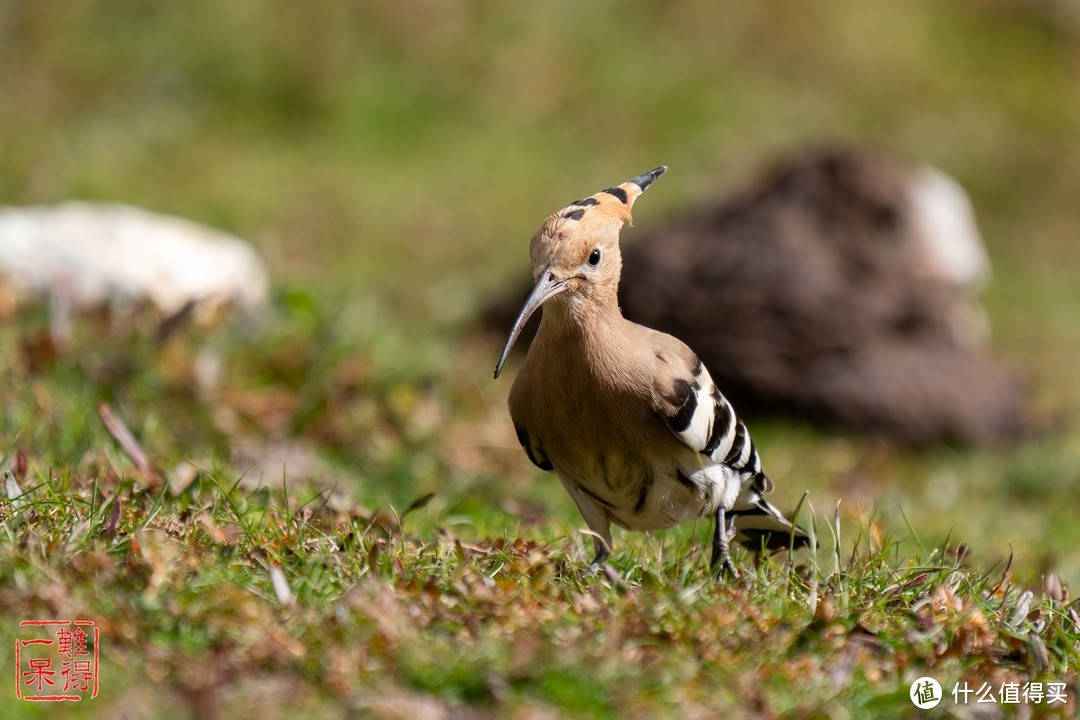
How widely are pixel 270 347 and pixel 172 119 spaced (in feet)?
15.1

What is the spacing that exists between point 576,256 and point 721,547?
0.85 meters

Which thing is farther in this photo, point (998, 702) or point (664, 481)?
point (664, 481)

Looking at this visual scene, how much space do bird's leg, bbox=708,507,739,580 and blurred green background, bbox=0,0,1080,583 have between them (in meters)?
1.62

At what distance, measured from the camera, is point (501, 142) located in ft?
35.5

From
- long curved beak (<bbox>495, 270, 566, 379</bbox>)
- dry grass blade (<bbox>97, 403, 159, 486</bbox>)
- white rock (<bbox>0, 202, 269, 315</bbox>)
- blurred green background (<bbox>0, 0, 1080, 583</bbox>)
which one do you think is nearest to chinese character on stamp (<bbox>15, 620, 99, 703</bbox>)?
long curved beak (<bbox>495, 270, 566, 379</bbox>)

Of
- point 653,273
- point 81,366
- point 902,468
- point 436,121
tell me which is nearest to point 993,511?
point 902,468

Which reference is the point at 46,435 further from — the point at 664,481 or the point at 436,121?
the point at 436,121

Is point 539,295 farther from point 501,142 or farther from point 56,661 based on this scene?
point 501,142

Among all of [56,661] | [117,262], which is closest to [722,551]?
[56,661]

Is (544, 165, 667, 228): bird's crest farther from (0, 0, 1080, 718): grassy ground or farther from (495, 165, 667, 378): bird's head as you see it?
(0, 0, 1080, 718): grassy ground

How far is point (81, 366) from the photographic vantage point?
5285mm

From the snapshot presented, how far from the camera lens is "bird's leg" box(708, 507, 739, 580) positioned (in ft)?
11.1

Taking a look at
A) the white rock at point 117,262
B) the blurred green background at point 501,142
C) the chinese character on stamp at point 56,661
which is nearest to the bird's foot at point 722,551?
the chinese character on stamp at point 56,661

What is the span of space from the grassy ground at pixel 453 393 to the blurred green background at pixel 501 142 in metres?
0.03
